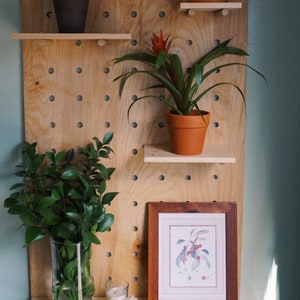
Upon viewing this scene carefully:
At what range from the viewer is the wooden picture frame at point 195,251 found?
138cm

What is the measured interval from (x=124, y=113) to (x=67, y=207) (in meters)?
0.31

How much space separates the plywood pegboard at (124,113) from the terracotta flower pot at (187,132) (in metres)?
0.12

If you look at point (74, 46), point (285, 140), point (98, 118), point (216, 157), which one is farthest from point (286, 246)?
point (74, 46)

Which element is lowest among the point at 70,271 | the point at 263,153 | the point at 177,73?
the point at 70,271

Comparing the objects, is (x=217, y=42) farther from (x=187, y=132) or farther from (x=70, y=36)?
(x=70, y=36)

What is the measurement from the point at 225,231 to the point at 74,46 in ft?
2.25

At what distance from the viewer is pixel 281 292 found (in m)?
1.48

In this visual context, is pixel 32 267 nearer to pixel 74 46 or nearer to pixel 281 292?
pixel 74 46

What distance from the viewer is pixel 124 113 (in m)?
1.35

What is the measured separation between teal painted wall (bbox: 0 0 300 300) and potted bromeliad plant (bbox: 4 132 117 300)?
0.14m

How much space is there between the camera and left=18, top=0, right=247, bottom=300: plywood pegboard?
1.30 meters

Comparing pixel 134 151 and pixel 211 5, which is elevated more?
pixel 211 5

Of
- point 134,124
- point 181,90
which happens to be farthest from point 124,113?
point 181,90

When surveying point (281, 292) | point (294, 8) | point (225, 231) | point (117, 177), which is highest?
point (294, 8)
